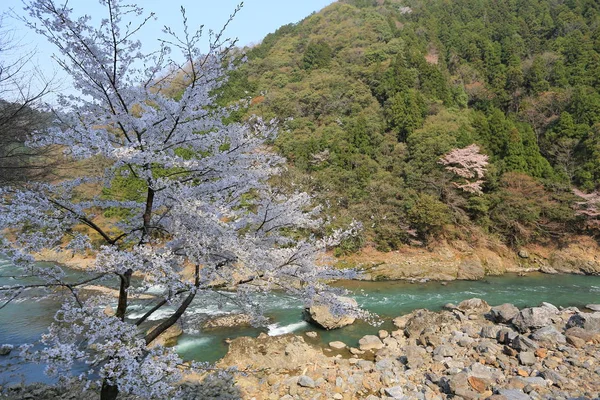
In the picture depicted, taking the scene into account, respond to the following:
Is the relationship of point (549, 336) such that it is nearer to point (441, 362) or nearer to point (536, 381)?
point (536, 381)

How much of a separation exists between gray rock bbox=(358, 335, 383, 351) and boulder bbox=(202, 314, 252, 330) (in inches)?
133

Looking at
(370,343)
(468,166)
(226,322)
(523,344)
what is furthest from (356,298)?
(468,166)

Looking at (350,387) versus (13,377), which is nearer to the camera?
(350,387)

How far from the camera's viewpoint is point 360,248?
761 inches

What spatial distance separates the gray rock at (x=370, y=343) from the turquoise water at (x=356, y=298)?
277 mm

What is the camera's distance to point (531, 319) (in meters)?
9.21

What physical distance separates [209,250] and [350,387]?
4992mm

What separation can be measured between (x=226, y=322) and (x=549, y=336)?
8445mm

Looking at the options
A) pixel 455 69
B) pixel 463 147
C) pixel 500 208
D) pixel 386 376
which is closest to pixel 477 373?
pixel 386 376

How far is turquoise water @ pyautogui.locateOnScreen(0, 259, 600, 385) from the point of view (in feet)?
30.1

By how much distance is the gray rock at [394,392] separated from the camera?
6.37m

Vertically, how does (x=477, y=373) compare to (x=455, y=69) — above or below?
below

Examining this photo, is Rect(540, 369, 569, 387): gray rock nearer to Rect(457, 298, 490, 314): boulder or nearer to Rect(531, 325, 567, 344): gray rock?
Rect(531, 325, 567, 344): gray rock

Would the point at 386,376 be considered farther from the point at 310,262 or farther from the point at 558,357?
the point at 310,262
